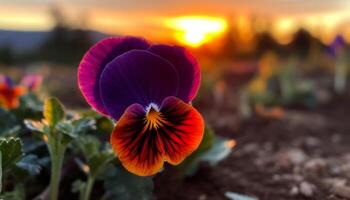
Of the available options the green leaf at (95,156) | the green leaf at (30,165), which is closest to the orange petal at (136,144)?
the green leaf at (95,156)

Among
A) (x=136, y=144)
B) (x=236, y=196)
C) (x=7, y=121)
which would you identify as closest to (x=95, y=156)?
(x=136, y=144)

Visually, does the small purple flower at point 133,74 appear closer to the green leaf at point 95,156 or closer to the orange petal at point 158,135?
the orange petal at point 158,135

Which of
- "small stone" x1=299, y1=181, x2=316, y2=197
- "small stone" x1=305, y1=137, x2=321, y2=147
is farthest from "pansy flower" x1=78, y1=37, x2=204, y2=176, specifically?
"small stone" x1=305, y1=137, x2=321, y2=147

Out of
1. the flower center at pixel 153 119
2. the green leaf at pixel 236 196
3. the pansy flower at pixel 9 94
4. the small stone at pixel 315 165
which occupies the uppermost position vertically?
the flower center at pixel 153 119

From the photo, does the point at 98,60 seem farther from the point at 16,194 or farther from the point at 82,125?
the point at 16,194

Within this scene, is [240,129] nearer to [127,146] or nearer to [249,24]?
[127,146]

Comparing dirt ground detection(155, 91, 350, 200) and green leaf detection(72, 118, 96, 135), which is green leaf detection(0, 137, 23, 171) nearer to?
green leaf detection(72, 118, 96, 135)
